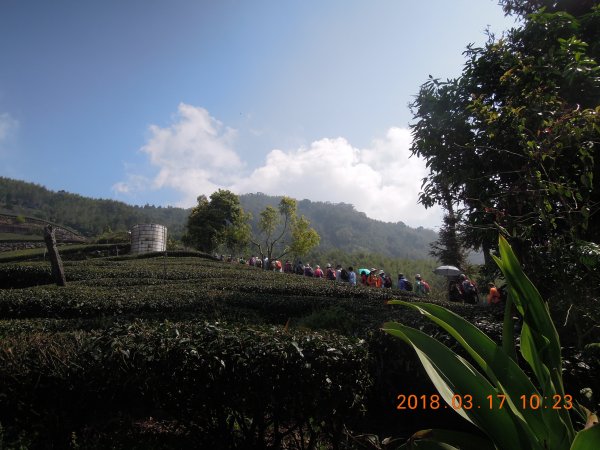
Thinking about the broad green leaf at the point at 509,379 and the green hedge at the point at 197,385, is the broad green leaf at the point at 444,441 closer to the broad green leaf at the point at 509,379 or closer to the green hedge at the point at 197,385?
the broad green leaf at the point at 509,379

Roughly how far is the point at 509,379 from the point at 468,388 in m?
0.19

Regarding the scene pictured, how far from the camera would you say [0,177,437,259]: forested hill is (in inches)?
3387

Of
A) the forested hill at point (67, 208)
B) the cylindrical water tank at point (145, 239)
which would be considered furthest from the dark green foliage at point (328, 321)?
the forested hill at point (67, 208)

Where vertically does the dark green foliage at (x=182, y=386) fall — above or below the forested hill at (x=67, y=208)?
below

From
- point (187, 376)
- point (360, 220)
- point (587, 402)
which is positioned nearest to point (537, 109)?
point (587, 402)

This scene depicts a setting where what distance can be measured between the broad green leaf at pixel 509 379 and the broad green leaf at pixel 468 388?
5 centimetres

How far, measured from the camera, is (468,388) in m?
1.75

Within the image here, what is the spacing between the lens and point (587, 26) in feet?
20.8

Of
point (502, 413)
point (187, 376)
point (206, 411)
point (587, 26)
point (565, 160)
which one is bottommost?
point (206, 411)

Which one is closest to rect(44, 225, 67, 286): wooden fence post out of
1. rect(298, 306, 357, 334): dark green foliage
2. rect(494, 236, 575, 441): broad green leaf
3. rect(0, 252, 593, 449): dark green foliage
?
rect(0, 252, 593, 449): dark green foliage

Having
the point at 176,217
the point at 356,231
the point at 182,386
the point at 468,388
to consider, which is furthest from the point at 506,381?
the point at 356,231

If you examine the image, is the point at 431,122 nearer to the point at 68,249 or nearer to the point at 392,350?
the point at 392,350

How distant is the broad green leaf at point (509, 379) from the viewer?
1581 mm

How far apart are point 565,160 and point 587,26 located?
139 inches
